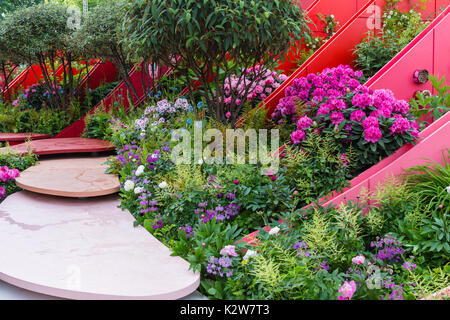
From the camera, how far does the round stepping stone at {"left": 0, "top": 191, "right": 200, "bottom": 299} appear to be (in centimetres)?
259

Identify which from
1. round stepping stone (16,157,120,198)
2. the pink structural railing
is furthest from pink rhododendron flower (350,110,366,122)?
the pink structural railing

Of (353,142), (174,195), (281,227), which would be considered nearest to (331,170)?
(353,142)

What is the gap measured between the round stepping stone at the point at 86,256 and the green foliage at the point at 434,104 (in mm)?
2905

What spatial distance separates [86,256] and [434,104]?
361cm

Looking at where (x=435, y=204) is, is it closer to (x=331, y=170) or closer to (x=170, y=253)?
(x=331, y=170)

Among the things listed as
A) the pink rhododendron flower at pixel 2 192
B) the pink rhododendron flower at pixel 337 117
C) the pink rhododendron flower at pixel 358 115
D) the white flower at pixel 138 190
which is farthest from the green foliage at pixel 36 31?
the pink rhododendron flower at pixel 358 115

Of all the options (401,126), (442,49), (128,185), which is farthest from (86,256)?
(442,49)

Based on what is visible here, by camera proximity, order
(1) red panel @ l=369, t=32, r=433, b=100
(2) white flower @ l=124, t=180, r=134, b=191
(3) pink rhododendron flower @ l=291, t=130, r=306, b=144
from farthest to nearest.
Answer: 1. (1) red panel @ l=369, t=32, r=433, b=100
2. (2) white flower @ l=124, t=180, r=134, b=191
3. (3) pink rhododendron flower @ l=291, t=130, r=306, b=144

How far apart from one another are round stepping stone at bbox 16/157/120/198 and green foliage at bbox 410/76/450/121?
10.5 feet

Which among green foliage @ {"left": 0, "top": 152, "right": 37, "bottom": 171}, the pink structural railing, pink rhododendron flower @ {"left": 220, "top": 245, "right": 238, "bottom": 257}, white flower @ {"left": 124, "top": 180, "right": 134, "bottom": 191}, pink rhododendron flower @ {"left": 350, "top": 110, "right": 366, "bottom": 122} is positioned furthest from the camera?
the pink structural railing

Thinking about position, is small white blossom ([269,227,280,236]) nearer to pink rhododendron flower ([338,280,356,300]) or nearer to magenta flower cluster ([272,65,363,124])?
pink rhododendron flower ([338,280,356,300])

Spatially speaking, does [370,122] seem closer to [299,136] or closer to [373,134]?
[373,134]

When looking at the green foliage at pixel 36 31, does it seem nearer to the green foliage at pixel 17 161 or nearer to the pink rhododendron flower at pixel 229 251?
the green foliage at pixel 17 161

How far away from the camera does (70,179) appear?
190 inches
